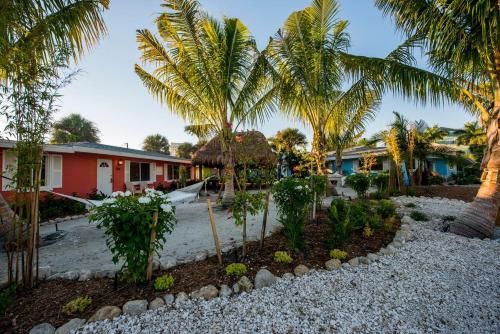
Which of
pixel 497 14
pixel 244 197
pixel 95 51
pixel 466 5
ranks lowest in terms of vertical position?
pixel 244 197

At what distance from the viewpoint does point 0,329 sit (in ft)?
6.84

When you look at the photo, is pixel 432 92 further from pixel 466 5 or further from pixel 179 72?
pixel 179 72

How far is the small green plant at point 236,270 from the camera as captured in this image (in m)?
2.87

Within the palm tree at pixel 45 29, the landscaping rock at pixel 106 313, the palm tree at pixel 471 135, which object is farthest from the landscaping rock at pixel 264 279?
the palm tree at pixel 471 135

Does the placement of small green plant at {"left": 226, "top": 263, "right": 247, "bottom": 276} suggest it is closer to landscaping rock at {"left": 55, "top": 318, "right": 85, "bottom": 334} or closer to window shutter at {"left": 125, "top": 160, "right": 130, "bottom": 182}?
landscaping rock at {"left": 55, "top": 318, "right": 85, "bottom": 334}

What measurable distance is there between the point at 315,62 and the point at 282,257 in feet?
18.1

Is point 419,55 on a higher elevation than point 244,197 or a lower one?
higher

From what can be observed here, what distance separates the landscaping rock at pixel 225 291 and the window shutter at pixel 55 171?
9.12 metres

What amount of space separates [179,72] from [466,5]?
633cm

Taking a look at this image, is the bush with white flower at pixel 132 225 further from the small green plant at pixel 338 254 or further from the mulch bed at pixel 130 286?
the small green plant at pixel 338 254

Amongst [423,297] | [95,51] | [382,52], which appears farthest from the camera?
[382,52]

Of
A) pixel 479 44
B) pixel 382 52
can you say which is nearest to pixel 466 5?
pixel 479 44

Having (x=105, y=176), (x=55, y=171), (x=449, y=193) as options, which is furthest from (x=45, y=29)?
(x=449, y=193)

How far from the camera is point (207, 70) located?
6281mm
